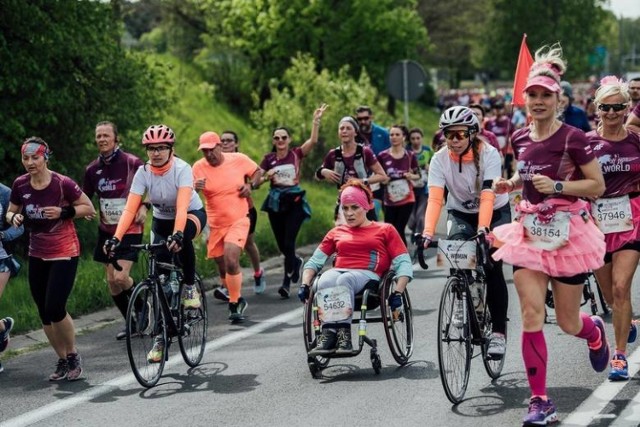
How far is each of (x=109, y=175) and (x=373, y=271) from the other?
9.54 ft

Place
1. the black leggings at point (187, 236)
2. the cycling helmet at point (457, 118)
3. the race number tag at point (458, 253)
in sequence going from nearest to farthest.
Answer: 1. the race number tag at point (458, 253)
2. the cycling helmet at point (457, 118)
3. the black leggings at point (187, 236)

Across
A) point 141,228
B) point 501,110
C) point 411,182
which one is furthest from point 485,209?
point 501,110

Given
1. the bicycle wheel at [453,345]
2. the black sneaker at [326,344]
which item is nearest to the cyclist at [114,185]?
the black sneaker at [326,344]

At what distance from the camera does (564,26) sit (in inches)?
3344

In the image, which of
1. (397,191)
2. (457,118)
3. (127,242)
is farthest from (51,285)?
(397,191)

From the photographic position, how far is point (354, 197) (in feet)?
30.3

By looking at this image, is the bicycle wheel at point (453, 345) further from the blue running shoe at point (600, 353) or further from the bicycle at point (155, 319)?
the bicycle at point (155, 319)

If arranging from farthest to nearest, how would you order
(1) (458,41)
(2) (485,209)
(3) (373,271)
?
(1) (458,41) < (3) (373,271) < (2) (485,209)

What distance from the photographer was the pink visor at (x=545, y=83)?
7.08 meters

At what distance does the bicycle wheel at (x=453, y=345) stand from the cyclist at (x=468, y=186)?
438 millimetres

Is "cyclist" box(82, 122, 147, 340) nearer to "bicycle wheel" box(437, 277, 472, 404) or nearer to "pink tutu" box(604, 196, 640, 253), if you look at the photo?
"bicycle wheel" box(437, 277, 472, 404)

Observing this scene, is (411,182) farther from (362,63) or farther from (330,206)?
(362,63)

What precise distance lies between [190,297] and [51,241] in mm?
1126

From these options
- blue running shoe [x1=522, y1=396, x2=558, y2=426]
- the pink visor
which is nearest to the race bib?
the pink visor
